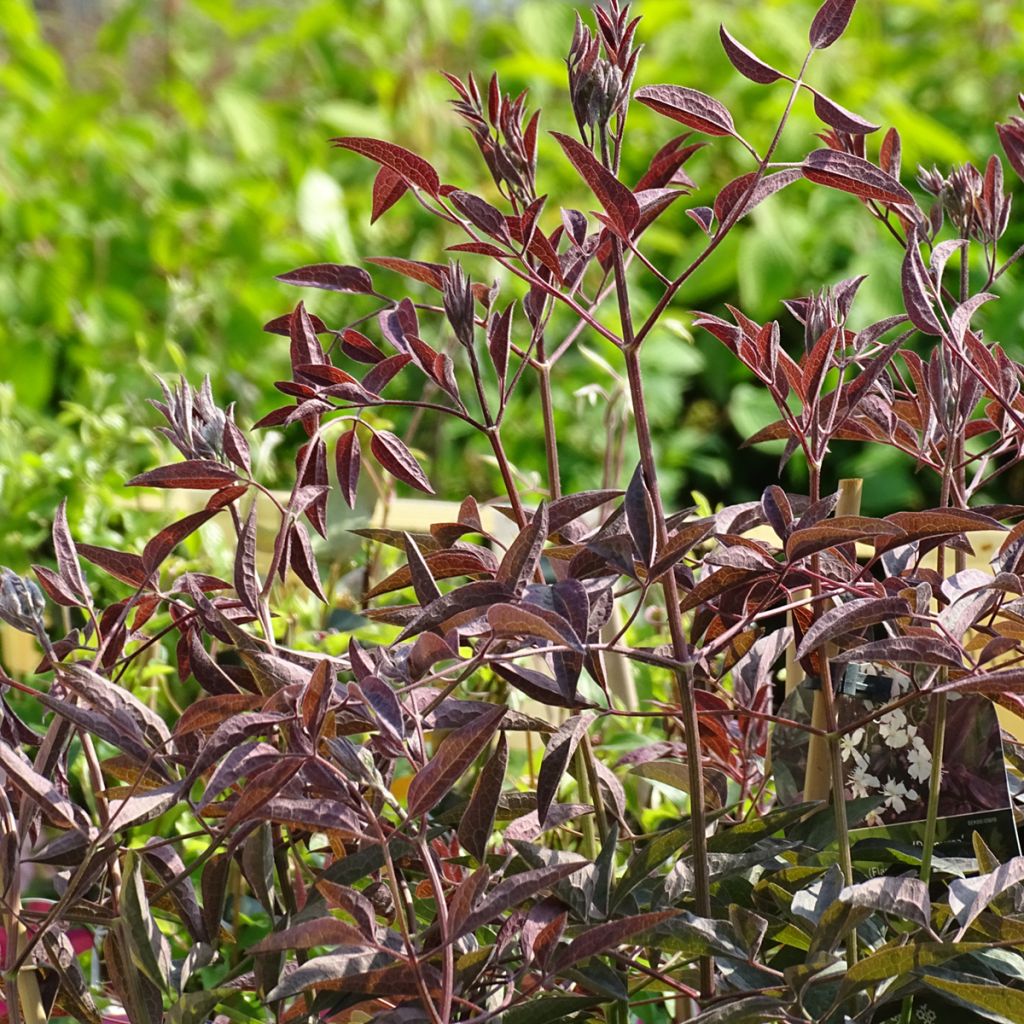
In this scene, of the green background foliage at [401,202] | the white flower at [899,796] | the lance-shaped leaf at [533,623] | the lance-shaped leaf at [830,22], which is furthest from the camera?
the green background foliage at [401,202]

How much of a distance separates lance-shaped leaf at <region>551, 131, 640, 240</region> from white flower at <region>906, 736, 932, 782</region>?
0.32 metres

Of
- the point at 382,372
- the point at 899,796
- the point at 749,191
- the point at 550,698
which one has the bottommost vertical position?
the point at 899,796

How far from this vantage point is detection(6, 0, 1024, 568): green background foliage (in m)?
2.96

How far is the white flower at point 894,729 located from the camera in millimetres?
756

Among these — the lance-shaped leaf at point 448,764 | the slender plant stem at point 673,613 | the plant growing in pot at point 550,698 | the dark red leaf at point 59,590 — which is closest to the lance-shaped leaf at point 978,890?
the plant growing in pot at point 550,698

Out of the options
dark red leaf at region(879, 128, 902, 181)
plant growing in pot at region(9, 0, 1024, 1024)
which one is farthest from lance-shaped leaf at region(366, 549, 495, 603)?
dark red leaf at region(879, 128, 902, 181)

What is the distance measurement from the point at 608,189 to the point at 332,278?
23 centimetres

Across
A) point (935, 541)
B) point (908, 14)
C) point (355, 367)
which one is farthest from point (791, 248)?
point (935, 541)

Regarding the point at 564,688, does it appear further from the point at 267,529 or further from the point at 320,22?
the point at 320,22

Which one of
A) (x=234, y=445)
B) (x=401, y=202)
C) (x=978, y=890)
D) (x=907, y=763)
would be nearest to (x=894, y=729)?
(x=907, y=763)

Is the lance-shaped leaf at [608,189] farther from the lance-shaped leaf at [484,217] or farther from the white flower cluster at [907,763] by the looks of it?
the white flower cluster at [907,763]

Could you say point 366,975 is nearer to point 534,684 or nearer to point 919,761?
point 534,684

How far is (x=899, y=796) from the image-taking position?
2.50 feet

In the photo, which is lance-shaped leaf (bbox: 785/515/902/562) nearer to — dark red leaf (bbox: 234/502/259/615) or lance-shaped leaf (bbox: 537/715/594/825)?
lance-shaped leaf (bbox: 537/715/594/825)
